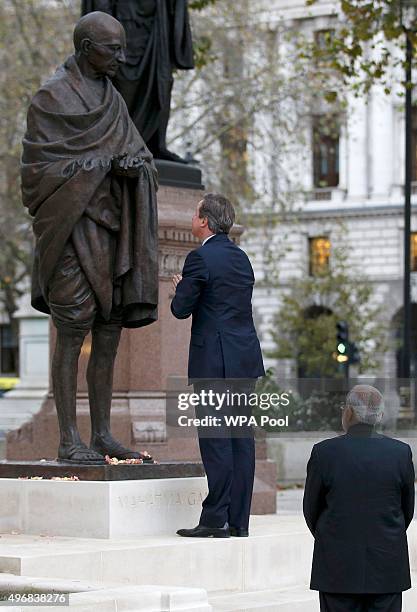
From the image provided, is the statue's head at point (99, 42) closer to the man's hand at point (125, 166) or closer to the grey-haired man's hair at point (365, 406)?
the man's hand at point (125, 166)

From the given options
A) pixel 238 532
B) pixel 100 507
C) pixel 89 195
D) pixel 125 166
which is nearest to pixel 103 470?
pixel 100 507

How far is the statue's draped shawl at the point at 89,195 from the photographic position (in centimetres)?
992

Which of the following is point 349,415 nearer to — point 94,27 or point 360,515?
point 360,515

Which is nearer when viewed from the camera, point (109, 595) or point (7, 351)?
point (109, 595)

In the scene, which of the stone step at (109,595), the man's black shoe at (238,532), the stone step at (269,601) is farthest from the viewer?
the man's black shoe at (238,532)

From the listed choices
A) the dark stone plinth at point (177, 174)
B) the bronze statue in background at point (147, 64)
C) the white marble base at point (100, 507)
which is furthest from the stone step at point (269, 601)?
the bronze statue in background at point (147, 64)

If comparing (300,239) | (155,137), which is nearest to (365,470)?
(155,137)

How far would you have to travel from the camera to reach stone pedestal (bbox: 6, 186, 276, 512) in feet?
45.9

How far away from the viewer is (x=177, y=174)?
1498cm

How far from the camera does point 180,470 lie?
1030cm

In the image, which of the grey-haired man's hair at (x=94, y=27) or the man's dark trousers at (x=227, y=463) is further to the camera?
the grey-haired man's hair at (x=94, y=27)

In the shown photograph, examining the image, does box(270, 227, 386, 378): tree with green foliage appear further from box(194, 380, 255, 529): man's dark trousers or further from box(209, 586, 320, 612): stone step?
box(209, 586, 320, 612): stone step

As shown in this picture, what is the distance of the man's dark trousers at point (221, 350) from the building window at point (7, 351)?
6055 centimetres

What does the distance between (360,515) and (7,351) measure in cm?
6398
